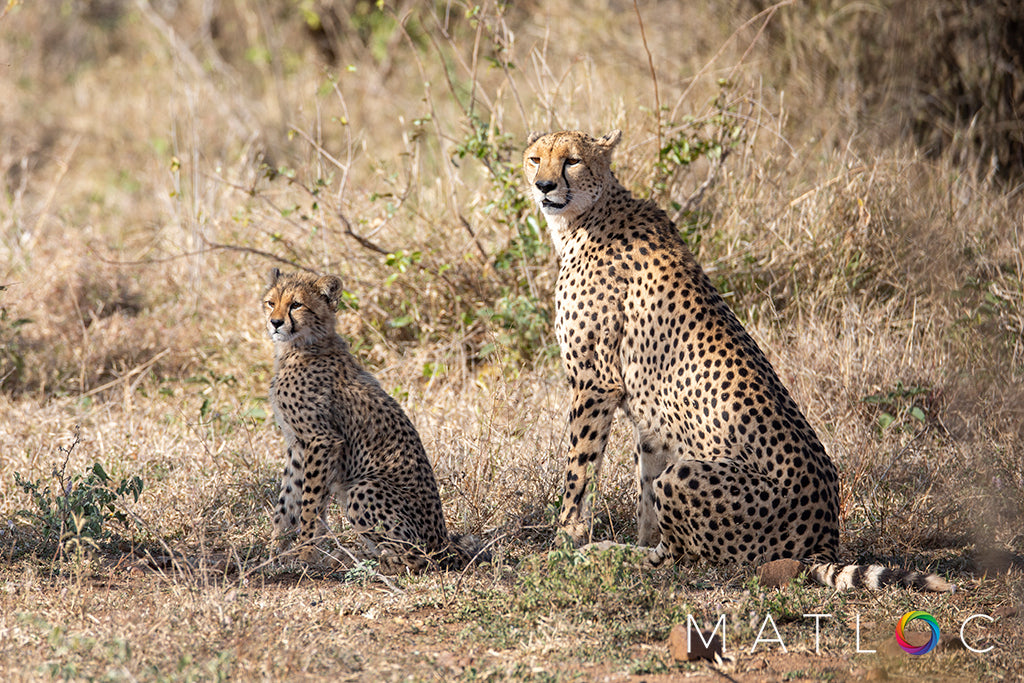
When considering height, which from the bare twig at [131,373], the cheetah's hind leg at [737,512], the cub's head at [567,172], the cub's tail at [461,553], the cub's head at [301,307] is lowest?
the cub's tail at [461,553]

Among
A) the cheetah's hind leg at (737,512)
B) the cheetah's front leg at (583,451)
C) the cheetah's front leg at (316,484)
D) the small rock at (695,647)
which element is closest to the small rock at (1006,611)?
the cheetah's hind leg at (737,512)

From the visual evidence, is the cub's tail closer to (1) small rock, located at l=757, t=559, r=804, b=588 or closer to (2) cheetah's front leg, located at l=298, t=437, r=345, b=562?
(2) cheetah's front leg, located at l=298, t=437, r=345, b=562

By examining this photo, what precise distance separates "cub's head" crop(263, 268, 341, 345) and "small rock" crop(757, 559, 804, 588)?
6.54 feet

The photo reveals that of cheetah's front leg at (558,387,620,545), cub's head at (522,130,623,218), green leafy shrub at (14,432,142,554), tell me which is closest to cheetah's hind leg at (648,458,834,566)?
cheetah's front leg at (558,387,620,545)

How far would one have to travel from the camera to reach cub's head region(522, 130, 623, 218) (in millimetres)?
4324

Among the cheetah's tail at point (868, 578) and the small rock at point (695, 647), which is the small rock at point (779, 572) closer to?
the cheetah's tail at point (868, 578)

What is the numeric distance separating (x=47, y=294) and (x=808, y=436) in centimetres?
474

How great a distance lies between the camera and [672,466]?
12.5 feet

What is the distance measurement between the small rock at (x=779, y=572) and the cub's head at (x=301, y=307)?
78.5 inches

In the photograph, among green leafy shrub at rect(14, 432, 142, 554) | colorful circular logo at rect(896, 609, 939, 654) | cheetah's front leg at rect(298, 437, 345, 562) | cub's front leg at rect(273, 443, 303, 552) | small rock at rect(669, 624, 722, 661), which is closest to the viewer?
small rock at rect(669, 624, 722, 661)

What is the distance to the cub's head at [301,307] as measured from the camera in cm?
442

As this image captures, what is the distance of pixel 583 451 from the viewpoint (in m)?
4.11

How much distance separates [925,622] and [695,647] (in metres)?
0.82

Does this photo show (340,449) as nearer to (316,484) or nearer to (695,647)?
(316,484)
